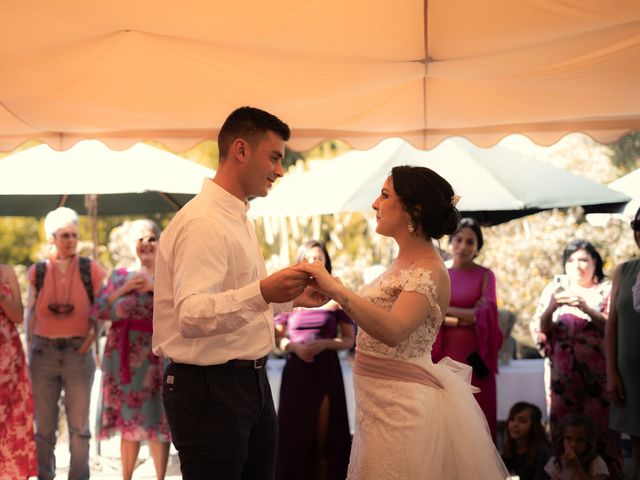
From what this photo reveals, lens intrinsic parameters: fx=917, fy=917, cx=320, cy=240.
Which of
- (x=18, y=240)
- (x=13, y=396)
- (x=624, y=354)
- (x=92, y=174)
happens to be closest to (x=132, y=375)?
(x=13, y=396)

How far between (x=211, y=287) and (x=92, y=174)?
4.89m

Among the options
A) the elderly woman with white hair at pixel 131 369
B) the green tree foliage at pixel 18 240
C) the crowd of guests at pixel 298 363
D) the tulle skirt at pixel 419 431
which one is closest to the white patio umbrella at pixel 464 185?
the crowd of guests at pixel 298 363

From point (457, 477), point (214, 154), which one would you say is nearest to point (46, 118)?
point (457, 477)

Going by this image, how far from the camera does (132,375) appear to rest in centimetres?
667

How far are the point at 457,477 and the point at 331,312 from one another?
330cm

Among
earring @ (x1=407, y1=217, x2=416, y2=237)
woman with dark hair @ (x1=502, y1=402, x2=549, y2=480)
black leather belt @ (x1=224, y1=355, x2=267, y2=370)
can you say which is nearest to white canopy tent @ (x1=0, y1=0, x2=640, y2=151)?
earring @ (x1=407, y1=217, x2=416, y2=237)

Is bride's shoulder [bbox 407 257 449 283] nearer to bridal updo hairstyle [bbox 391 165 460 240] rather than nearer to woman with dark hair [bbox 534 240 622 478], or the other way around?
bridal updo hairstyle [bbox 391 165 460 240]

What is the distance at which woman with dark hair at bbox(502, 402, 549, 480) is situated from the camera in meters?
6.49

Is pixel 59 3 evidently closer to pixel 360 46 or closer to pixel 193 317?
pixel 360 46

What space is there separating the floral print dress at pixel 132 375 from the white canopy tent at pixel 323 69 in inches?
49.3

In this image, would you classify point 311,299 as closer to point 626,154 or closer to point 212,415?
point 212,415

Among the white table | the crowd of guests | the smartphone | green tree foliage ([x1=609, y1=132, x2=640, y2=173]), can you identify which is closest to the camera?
the crowd of guests

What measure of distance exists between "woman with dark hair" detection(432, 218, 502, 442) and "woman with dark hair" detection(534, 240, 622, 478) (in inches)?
20.3

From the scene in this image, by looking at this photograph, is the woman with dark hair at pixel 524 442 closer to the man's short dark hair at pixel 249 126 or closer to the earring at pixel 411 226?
the earring at pixel 411 226
